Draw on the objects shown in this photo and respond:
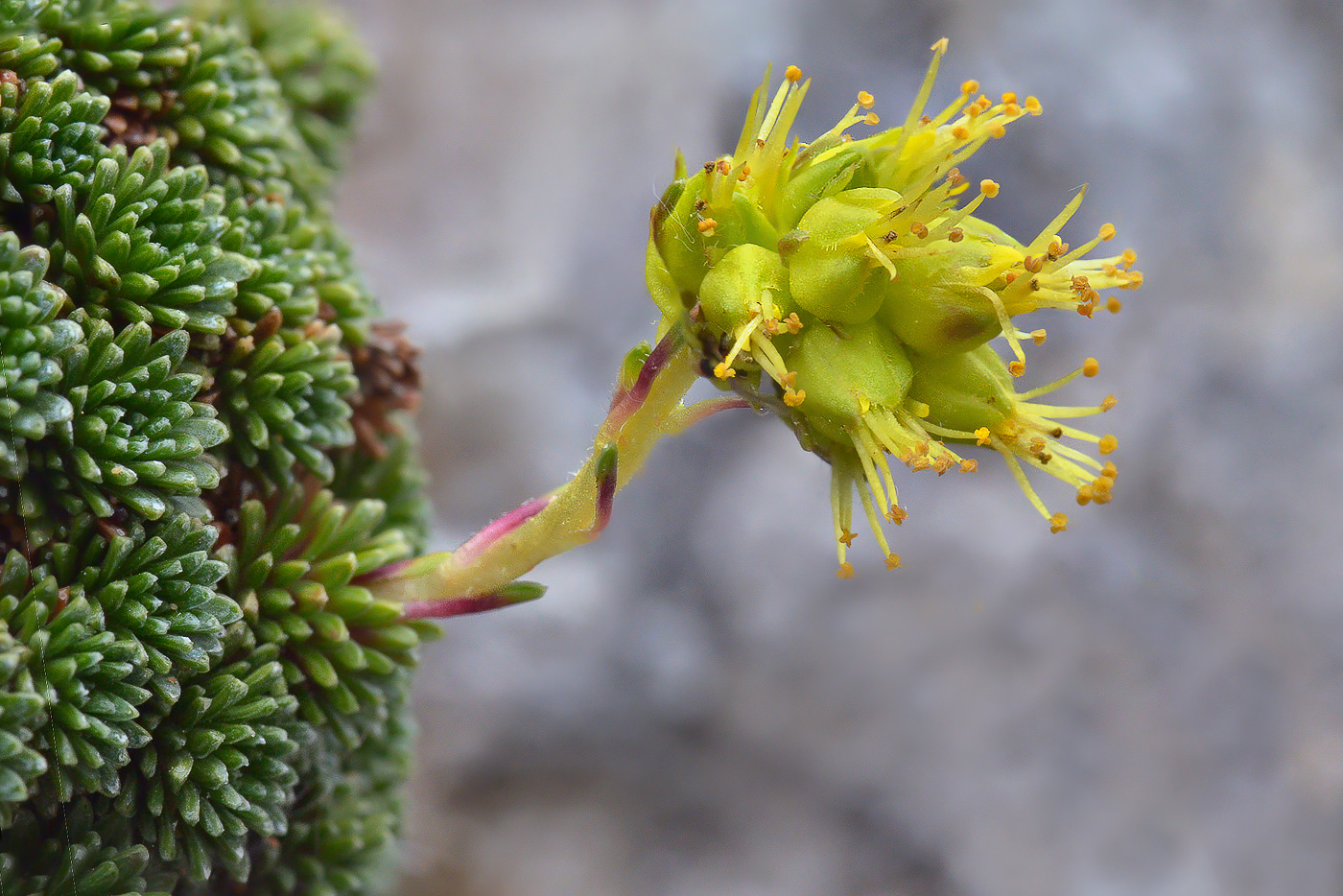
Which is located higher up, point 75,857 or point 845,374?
point 845,374

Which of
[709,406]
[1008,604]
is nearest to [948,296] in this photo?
[709,406]

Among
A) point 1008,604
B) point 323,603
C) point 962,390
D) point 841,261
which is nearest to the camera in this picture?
point 841,261

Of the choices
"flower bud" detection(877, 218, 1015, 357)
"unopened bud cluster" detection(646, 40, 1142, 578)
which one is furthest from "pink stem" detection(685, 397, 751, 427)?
"flower bud" detection(877, 218, 1015, 357)

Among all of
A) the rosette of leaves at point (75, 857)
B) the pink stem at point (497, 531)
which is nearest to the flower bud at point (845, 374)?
the pink stem at point (497, 531)

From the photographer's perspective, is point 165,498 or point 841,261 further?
point 165,498

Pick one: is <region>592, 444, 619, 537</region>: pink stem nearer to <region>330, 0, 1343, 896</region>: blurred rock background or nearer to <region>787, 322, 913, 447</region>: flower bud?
<region>787, 322, 913, 447</region>: flower bud

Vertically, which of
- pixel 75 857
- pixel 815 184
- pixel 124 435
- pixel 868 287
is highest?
pixel 815 184

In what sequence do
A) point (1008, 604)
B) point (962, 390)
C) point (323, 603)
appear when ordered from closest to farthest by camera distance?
point (962, 390), point (323, 603), point (1008, 604)

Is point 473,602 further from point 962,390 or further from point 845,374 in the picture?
point 962,390
